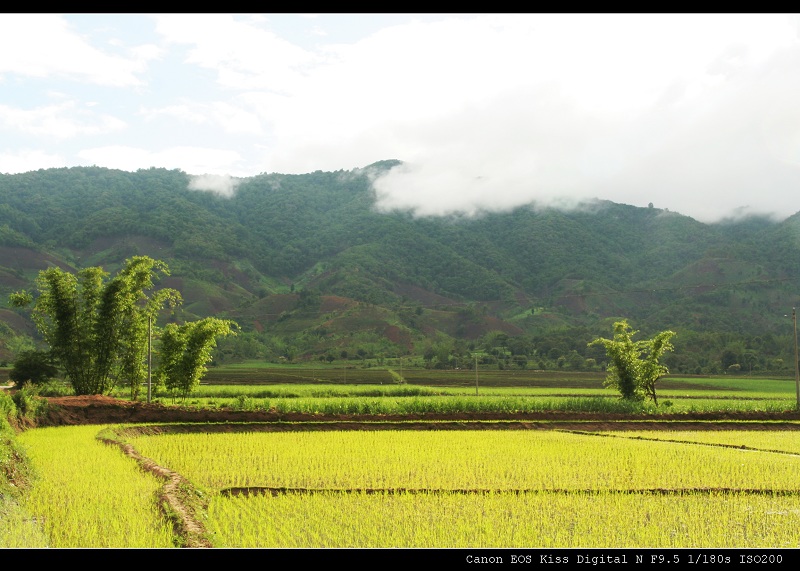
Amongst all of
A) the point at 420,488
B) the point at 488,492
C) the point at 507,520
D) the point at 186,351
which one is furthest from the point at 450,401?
the point at 507,520

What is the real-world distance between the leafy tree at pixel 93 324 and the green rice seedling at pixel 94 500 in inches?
762

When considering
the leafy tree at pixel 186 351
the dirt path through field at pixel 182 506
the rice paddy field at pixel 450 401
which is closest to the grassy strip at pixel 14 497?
the dirt path through field at pixel 182 506

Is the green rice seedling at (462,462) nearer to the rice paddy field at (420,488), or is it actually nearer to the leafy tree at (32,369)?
the rice paddy field at (420,488)

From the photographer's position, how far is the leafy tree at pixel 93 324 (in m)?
36.8

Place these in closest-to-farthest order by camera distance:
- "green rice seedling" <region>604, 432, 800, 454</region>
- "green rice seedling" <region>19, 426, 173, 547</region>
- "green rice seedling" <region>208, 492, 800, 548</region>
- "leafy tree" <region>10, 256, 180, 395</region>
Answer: "green rice seedling" <region>19, 426, 173, 547</region> → "green rice seedling" <region>208, 492, 800, 548</region> → "green rice seedling" <region>604, 432, 800, 454</region> → "leafy tree" <region>10, 256, 180, 395</region>

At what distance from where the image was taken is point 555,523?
32.8 feet

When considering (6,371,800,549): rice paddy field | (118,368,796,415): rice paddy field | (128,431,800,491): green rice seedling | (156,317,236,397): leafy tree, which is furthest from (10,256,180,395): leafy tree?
(128,431,800,491): green rice seedling

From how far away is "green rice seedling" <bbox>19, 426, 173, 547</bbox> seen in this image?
847 cm

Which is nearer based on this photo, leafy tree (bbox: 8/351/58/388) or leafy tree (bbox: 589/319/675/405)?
leafy tree (bbox: 589/319/675/405)

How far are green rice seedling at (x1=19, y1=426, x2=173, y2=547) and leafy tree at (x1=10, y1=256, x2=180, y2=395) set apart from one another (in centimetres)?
1936

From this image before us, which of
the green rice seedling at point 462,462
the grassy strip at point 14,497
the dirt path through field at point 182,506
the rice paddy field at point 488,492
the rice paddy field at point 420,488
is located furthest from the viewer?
the green rice seedling at point 462,462

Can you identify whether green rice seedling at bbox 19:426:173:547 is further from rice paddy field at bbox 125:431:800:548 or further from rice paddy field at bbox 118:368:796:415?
rice paddy field at bbox 118:368:796:415
